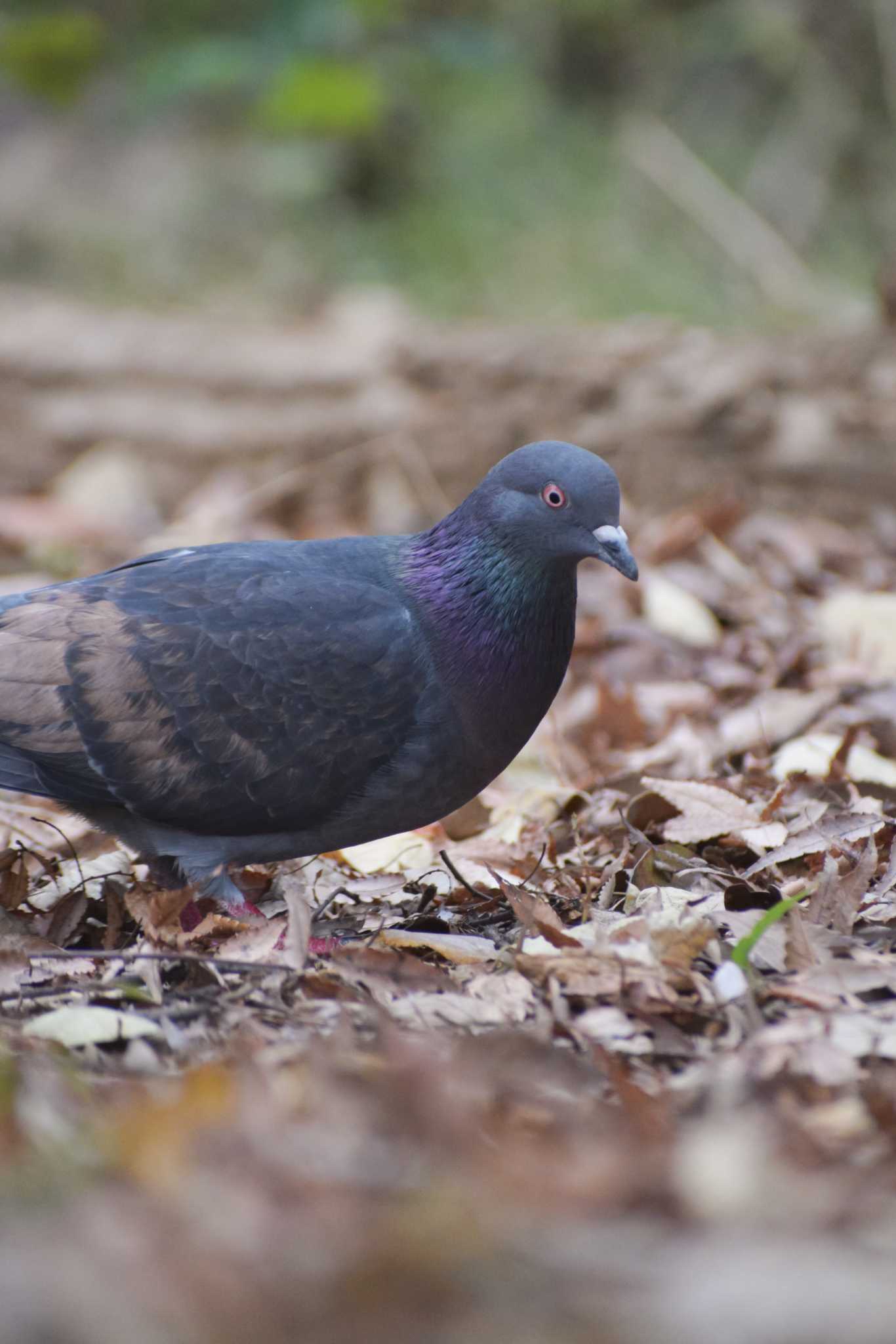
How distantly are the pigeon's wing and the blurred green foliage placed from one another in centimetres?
764

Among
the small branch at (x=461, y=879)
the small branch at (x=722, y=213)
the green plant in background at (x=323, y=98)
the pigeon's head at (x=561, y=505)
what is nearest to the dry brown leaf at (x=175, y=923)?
the small branch at (x=461, y=879)

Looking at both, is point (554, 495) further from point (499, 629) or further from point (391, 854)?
point (391, 854)

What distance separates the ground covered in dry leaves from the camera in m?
1.83

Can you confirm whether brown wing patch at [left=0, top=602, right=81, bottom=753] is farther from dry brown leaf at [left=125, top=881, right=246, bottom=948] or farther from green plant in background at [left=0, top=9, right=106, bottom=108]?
green plant in background at [left=0, top=9, right=106, bottom=108]

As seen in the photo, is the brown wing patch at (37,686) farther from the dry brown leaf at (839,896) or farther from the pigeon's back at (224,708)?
the dry brown leaf at (839,896)

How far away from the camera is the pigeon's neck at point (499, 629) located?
405 centimetres

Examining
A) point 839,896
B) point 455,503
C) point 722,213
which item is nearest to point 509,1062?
point 839,896

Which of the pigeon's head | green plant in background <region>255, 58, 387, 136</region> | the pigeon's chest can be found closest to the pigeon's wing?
the pigeon's chest

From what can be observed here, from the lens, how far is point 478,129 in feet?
42.1

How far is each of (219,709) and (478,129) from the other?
33.1 feet

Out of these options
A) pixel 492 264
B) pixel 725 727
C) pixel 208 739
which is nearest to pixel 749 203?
pixel 492 264

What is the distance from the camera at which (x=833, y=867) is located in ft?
11.8

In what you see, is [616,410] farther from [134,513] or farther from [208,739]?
[208,739]

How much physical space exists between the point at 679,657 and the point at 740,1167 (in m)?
4.30
